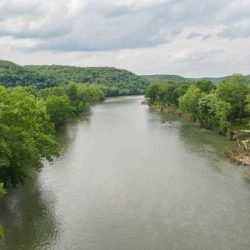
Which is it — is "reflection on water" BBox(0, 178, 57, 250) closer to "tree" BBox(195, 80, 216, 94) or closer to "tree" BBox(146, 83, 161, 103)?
"tree" BBox(195, 80, 216, 94)

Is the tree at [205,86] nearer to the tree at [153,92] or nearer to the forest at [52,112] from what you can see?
the forest at [52,112]

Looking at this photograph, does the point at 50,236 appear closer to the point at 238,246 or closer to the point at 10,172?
the point at 10,172

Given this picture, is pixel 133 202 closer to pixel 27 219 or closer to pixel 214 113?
pixel 27 219

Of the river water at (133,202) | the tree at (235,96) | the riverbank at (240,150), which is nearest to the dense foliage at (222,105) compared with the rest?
the tree at (235,96)

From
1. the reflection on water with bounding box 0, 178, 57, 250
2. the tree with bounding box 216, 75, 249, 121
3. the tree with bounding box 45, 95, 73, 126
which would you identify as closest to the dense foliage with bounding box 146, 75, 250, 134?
the tree with bounding box 216, 75, 249, 121

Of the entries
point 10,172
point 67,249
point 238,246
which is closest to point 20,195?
point 10,172

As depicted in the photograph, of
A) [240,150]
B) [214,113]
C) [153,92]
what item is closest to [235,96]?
[214,113]
